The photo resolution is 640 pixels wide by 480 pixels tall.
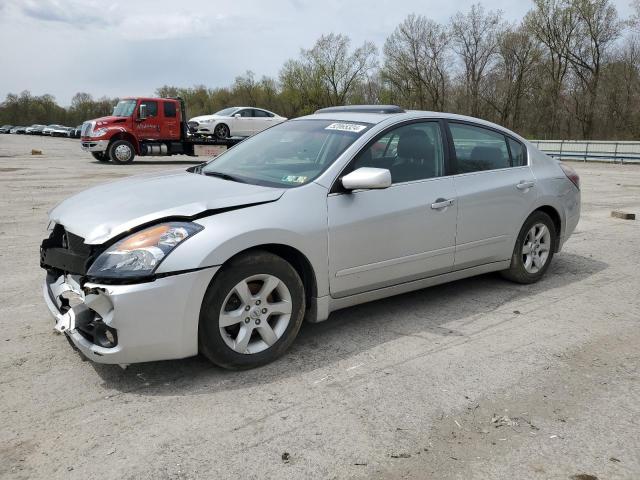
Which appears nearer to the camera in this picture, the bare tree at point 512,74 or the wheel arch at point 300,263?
the wheel arch at point 300,263

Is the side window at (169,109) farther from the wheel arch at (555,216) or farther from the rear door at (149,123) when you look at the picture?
the wheel arch at (555,216)

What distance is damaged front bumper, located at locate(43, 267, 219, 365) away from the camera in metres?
3.04

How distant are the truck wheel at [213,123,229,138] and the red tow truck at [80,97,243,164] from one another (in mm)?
2119

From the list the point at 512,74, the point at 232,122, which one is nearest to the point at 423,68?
the point at 512,74

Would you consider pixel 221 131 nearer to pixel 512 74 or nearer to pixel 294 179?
pixel 294 179

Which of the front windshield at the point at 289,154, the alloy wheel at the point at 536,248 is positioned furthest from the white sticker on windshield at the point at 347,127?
the alloy wheel at the point at 536,248

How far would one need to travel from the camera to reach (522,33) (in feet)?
166

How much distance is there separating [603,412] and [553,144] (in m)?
32.7

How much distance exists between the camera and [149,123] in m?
20.4

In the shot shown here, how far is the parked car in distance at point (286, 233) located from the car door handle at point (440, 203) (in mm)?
12

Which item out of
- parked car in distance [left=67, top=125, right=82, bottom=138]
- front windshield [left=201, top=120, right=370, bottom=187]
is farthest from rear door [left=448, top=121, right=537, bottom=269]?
parked car in distance [left=67, top=125, right=82, bottom=138]

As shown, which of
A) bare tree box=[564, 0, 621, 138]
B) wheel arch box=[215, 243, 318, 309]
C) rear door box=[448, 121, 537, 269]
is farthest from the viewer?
bare tree box=[564, 0, 621, 138]

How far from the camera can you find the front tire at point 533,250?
520cm

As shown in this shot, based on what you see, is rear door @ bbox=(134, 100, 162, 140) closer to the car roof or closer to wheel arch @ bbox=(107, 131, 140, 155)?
wheel arch @ bbox=(107, 131, 140, 155)
